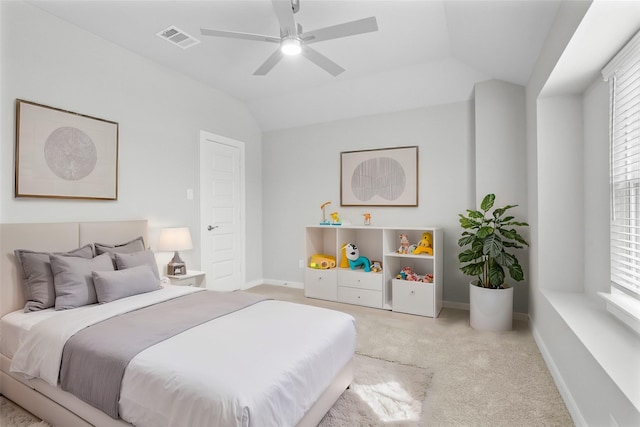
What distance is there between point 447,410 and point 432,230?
6.39 feet

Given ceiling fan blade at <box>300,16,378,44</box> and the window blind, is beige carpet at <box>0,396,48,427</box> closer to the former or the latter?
→ ceiling fan blade at <box>300,16,378,44</box>

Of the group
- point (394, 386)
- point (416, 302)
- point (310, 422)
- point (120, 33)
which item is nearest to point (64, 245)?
point (120, 33)

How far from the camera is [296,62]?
3.50 m

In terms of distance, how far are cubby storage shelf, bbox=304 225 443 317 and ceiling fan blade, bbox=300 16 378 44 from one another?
2.09 m

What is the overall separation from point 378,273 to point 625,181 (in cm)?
240

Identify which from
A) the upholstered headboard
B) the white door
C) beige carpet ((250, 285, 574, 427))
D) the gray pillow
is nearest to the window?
beige carpet ((250, 285, 574, 427))

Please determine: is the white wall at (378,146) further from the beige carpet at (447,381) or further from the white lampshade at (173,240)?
the white lampshade at (173,240)

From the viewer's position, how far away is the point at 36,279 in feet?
7.34

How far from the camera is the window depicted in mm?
1721

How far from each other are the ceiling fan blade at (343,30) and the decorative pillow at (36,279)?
Answer: 2437 mm

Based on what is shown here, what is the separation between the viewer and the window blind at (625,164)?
5.68ft

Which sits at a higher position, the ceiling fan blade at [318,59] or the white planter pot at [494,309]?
the ceiling fan blade at [318,59]

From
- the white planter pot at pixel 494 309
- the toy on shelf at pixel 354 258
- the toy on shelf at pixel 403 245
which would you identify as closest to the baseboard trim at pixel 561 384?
the white planter pot at pixel 494 309

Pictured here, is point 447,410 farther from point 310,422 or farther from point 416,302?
point 416,302
